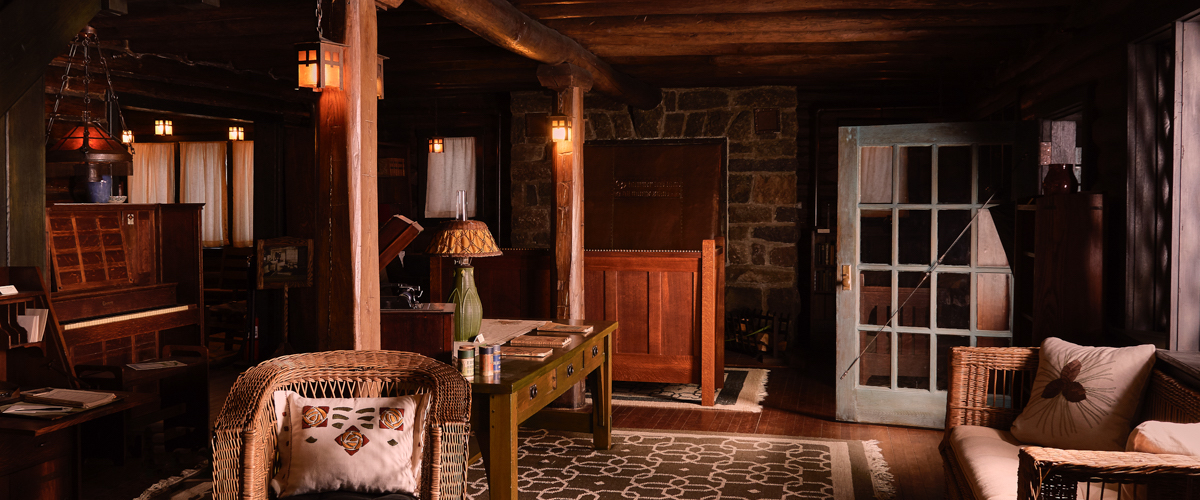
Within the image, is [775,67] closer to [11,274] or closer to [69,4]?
[69,4]

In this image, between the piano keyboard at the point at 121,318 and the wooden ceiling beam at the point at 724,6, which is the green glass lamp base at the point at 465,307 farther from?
the piano keyboard at the point at 121,318

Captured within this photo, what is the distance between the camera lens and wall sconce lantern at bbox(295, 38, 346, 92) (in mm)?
2951

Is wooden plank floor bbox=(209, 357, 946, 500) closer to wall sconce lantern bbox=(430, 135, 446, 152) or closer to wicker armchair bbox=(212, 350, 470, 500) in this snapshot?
wicker armchair bbox=(212, 350, 470, 500)

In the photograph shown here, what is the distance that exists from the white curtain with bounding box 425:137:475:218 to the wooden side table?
5478mm

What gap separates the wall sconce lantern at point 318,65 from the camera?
295 cm

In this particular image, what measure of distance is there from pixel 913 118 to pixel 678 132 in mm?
2312

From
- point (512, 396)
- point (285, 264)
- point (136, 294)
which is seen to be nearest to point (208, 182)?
point (285, 264)

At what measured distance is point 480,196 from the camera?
8.89m

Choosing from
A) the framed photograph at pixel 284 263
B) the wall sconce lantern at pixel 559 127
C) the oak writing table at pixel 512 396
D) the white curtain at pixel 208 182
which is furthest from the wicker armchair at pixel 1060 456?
the white curtain at pixel 208 182

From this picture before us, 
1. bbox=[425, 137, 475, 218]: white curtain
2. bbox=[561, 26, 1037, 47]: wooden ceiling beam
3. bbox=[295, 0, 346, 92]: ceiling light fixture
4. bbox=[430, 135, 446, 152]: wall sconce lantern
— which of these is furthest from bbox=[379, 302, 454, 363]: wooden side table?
bbox=[425, 137, 475, 218]: white curtain

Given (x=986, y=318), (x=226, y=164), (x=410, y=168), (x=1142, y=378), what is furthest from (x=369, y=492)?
(x=226, y=164)

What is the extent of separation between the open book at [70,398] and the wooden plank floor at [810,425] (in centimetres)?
217

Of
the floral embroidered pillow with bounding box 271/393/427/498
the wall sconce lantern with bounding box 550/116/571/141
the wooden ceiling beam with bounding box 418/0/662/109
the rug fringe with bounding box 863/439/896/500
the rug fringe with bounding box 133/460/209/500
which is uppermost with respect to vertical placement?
the wooden ceiling beam with bounding box 418/0/662/109

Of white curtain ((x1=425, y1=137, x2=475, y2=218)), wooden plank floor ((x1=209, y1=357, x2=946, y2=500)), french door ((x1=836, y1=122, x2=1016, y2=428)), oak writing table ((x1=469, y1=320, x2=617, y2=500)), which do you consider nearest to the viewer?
oak writing table ((x1=469, y1=320, x2=617, y2=500))
